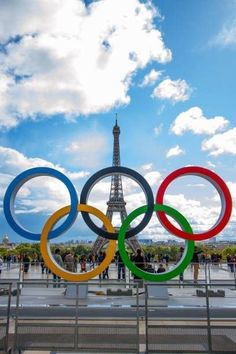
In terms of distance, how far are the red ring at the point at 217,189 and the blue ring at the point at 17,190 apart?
11.3 ft

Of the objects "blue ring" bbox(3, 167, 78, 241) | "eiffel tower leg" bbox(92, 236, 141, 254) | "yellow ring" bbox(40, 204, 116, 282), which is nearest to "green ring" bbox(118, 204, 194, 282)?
"yellow ring" bbox(40, 204, 116, 282)

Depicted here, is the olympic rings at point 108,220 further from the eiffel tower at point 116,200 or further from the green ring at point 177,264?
the eiffel tower at point 116,200

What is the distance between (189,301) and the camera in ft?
44.0

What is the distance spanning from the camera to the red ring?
555 inches

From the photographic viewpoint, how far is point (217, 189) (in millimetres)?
14641

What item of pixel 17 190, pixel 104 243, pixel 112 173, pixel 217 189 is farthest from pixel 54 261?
pixel 104 243

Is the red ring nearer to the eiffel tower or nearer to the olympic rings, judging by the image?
the olympic rings

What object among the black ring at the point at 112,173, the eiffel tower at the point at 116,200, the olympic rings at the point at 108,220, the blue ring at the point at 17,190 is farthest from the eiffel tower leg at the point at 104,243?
the blue ring at the point at 17,190

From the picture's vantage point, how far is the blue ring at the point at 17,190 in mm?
14250

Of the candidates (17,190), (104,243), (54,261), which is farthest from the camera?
(104,243)

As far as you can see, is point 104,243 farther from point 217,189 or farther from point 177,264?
point 217,189

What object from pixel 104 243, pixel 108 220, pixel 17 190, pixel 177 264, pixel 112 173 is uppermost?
pixel 112 173

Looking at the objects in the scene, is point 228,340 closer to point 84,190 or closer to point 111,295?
point 111,295

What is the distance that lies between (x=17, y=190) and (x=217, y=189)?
8.16 metres
